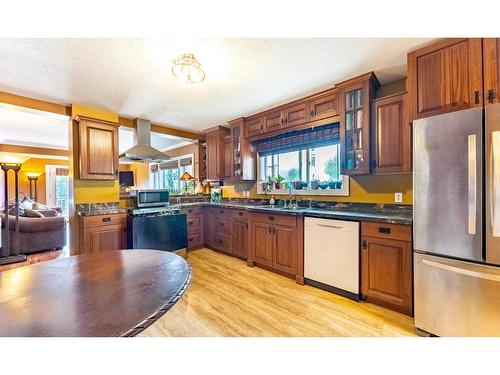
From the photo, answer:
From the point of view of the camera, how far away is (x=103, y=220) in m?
3.05

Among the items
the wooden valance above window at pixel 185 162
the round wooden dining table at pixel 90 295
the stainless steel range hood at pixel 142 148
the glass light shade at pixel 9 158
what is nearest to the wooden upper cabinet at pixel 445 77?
the round wooden dining table at pixel 90 295

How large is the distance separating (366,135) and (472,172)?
1057 millimetres

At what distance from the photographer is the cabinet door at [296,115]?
9.46ft

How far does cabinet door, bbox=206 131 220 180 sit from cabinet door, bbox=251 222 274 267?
161 cm

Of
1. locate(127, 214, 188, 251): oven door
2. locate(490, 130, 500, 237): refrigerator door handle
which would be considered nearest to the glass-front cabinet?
locate(490, 130, 500, 237): refrigerator door handle

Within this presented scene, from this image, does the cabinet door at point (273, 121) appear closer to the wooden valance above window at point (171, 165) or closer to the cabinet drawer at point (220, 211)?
the cabinet drawer at point (220, 211)

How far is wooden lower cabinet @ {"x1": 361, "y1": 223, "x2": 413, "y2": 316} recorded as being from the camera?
6.16 feet

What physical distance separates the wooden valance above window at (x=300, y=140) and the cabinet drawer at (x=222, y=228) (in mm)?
1383

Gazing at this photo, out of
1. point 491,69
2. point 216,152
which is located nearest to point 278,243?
point 216,152

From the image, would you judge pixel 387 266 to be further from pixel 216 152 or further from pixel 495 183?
pixel 216 152

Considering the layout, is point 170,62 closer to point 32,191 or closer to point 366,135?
point 366,135

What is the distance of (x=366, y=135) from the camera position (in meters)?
2.35

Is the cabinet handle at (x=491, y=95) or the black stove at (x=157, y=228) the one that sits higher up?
the cabinet handle at (x=491, y=95)

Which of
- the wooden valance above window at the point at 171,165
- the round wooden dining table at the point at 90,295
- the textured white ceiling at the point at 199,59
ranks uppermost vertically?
the textured white ceiling at the point at 199,59
